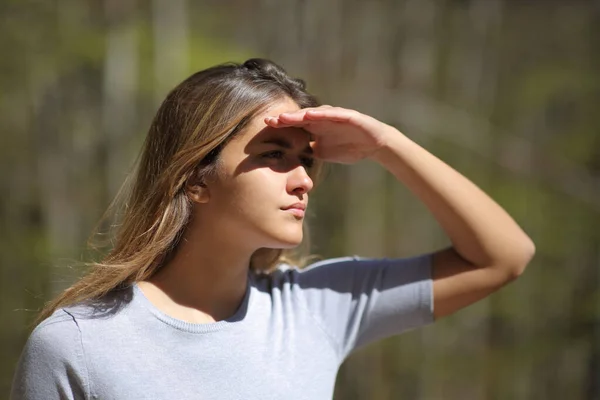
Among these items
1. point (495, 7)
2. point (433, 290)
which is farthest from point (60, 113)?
point (495, 7)

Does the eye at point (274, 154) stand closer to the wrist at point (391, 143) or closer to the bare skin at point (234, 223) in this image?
the bare skin at point (234, 223)

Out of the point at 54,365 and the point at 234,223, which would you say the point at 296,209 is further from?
the point at 54,365

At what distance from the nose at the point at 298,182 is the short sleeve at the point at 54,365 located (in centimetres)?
40

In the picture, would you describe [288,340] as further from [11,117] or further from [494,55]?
[494,55]

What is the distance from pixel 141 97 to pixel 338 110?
3.96ft

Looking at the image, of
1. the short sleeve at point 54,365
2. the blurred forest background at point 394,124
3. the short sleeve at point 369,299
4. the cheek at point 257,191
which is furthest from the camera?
the blurred forest background at point 394,124

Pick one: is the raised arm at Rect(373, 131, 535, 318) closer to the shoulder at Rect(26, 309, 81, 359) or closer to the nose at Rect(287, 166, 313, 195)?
the nose at Rect(287, 166, 313, 195)

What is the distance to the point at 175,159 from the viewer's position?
3.81ft

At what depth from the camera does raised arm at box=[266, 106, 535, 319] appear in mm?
1301

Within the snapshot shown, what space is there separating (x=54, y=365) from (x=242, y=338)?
303 millimetres

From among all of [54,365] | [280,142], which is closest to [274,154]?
[280,142]

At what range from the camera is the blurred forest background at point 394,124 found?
2219 millimetres

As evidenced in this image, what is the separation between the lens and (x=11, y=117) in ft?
7.14

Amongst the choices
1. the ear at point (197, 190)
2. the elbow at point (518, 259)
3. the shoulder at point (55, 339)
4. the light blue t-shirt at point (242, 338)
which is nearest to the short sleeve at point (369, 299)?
the light blue t-shirt at point (242, 338)
